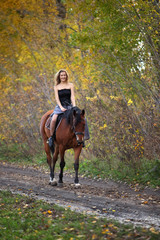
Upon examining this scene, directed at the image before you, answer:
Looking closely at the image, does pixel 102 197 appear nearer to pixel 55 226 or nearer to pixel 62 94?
pixel 55 226

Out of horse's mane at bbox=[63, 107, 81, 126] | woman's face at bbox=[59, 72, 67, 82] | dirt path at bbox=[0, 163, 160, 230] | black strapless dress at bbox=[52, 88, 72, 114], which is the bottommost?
dirt path at bbox=[0, 163, 160, 230]

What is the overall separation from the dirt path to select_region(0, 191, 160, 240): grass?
446 mm

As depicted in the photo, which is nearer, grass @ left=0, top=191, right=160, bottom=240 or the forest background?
grass @ left=0, top=191, right=160, bottom=240

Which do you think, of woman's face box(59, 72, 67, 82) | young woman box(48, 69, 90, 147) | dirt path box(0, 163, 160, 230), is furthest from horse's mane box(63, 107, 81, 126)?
dirt path box(0, 163, 160, 230)

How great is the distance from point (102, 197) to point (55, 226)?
2.42 meters

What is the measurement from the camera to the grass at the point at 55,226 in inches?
159

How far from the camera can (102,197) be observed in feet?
22.7

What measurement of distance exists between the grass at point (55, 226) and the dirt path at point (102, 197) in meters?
0.45

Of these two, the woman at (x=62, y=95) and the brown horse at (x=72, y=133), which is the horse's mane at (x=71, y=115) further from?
the woman at (x=62, y=95)

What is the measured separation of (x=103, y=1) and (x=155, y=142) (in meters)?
4.28

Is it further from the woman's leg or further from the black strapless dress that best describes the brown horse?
the black strapless dress

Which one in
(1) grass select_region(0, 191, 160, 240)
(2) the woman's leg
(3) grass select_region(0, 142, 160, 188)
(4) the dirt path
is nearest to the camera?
(1) grass select_region(0, 191, 160, 240)

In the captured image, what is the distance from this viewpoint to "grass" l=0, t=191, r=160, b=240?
13.3 ft

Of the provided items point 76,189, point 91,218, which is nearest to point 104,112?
point 76,189
